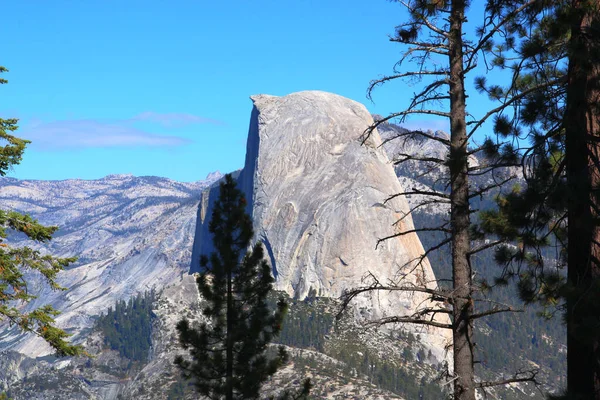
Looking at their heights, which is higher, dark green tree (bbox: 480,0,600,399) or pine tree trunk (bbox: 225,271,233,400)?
dark green tree (bbox: 480,0,600,399)

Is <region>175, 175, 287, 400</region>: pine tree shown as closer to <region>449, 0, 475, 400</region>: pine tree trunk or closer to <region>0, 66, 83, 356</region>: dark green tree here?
<region>0, 66, 83, 356</region>: dark green tree

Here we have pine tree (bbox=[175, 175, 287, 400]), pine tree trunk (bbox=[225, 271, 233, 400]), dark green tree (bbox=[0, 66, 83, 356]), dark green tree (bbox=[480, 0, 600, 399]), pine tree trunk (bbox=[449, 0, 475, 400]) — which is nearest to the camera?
dark green tree (bbox=[480, 0, 600, 399])

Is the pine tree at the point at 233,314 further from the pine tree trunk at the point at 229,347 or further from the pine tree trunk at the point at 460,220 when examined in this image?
the pine tree trunk at the point at 460,220

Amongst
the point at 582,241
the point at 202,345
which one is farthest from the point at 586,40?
the point at 202,345

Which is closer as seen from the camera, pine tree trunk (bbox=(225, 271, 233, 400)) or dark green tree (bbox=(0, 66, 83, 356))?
dark green tree (bbox=(0, 66, 83, 356))

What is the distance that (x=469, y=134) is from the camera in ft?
49.4

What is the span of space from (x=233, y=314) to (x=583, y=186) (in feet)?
77.6

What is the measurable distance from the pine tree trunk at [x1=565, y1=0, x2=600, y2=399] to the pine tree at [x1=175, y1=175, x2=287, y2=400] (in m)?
22.0

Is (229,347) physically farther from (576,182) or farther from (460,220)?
(576,182)

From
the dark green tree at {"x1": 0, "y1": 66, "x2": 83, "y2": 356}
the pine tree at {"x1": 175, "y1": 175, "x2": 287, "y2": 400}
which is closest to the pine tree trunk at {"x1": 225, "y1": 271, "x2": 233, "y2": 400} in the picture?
the pine tree at {"x1": 175, "y1": 175, "x2": 287, "y2": 400}

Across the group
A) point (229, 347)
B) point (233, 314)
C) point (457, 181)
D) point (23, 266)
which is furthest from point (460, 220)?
point (233, 314)

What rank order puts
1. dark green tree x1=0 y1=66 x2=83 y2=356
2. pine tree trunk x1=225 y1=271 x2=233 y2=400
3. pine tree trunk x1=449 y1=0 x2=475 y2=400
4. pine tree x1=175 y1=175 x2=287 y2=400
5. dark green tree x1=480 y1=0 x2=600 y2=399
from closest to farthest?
dark green tree x1=480 y1=0 x2=600 y2=399, pine tree trunk x1=449 y1=0 x2=475 y2=400, dark green tree x1=0 y1=66 x2=83 y2=356, pine tree trunk x1=225 y1=271 x2=233 y2=400, pine tree x1=175 y1=175 x2=287 y2=400

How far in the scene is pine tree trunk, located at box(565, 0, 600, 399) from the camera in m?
11.8

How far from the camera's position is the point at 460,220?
602 inches
